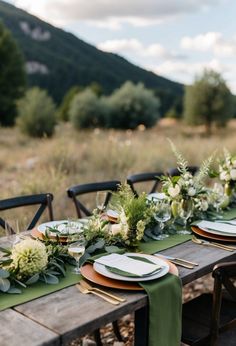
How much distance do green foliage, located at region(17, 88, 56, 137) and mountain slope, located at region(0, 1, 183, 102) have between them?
53.9 feet

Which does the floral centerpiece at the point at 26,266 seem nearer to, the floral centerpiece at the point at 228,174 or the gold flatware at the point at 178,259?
the gold flatware at the point at 178,259

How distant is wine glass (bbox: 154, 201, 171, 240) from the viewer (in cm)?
250

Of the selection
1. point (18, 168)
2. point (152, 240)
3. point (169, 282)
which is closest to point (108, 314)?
point (169, 282)

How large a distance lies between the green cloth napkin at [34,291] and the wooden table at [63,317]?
0.03 metres

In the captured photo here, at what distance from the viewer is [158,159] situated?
296 inches

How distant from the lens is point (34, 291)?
5.90ft

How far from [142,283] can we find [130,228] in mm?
496

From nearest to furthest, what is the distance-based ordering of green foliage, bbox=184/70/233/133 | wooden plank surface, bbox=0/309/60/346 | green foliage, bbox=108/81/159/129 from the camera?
wooden plank surface, bbox=0/309/60/346 < green foliage, bbox=108/81/159/129 < green foliage, bbox=184/70/233/133

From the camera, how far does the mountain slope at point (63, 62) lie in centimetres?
3556

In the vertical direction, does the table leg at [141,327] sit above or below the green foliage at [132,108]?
below

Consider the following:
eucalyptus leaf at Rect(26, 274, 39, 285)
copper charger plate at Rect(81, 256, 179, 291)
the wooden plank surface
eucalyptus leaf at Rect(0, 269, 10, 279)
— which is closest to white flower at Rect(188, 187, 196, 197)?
copper charger plate at Rect(81, 256, 179, 291)

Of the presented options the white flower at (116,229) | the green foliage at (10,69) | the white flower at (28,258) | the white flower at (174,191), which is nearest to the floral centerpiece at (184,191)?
the white flower at (174,191)

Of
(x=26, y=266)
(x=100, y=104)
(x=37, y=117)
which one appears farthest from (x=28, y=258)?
(x=100, y=104)

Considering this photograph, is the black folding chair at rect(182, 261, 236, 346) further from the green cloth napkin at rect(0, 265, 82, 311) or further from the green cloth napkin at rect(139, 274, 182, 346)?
the green cloth napkin at rect(0, 265, 82, 311)
